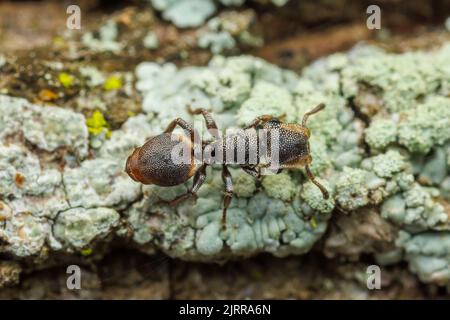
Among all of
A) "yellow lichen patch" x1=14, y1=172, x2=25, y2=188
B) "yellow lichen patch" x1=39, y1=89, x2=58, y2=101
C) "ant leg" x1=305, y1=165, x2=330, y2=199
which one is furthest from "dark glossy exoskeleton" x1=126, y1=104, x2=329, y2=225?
"yellow lichen patch" x1=39, y1=89, x2=58, y2=101

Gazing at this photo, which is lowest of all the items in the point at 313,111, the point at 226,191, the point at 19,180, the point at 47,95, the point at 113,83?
the point at 226,191

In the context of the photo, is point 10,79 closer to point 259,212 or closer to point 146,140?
point 146,140

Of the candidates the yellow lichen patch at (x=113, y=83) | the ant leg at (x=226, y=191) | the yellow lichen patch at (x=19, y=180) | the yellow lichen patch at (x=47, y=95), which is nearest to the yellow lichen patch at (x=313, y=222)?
the ant leg at (x=226, y=191)

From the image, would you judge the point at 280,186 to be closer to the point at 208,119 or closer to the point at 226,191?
the point at 226,191

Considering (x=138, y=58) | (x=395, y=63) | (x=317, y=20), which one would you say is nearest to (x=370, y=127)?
(x=395, y=63)

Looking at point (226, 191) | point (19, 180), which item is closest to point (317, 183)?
point (226, 191)

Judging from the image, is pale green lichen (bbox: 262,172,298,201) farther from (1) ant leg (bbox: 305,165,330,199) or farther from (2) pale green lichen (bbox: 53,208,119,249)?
(2) pale green lichen (bbox: 53,208,119,249)
